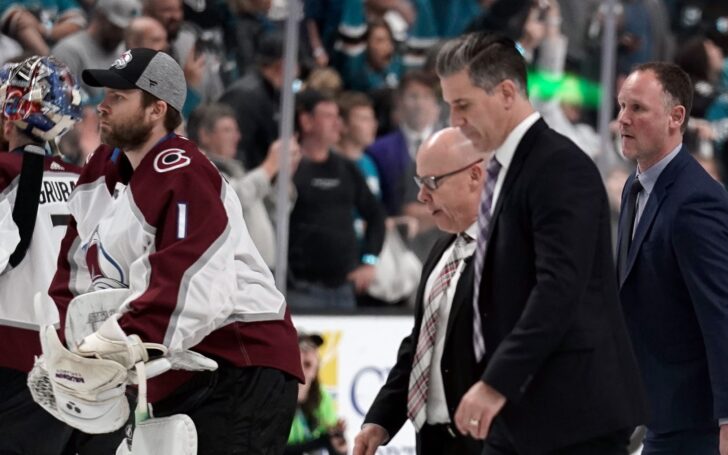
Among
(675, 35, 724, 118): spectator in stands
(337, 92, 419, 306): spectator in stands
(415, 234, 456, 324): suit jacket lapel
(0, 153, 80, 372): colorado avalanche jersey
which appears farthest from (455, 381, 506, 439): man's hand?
(675, 35, 724, 118): spectator in stands

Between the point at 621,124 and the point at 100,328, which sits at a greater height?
the point at 621,124

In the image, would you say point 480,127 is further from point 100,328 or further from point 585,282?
point 100,328

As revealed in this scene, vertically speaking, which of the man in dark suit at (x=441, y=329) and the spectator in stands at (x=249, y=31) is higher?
the man in dark suit at (x=441, y=329)

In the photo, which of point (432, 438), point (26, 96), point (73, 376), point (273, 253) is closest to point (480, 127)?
point (432, 438)

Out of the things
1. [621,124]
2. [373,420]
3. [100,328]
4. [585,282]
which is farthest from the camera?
[621,124]

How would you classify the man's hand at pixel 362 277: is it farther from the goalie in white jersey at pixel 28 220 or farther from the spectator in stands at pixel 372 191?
the goalie in white jersey at pixel 28 220

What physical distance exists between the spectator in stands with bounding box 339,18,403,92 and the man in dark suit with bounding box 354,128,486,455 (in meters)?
4.70

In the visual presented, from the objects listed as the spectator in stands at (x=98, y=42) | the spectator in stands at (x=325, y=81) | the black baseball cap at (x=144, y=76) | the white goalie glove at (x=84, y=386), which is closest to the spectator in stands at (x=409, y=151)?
the spectator in stands at (x=325, y=81)

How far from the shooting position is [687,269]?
445 centimetres

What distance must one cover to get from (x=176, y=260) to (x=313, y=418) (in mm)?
4234

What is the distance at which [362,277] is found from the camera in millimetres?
8719

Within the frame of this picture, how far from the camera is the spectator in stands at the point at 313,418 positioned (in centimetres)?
788

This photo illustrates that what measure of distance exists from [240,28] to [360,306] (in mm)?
1836

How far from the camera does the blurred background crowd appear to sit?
8.40 m
